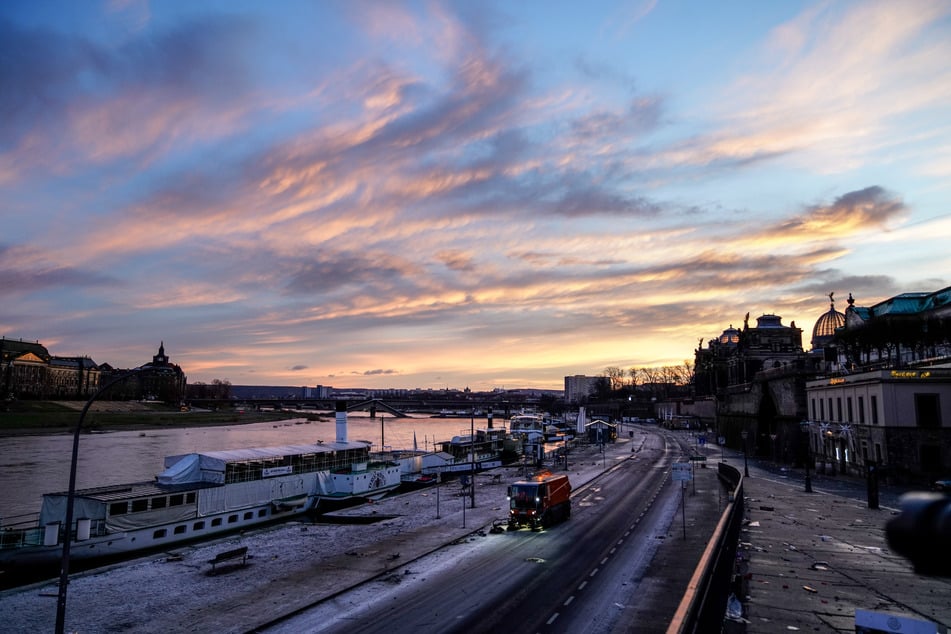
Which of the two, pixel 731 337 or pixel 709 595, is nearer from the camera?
pixel 709 595

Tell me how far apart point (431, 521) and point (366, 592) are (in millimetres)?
18338

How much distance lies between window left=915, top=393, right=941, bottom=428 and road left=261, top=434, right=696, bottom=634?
91.2ft

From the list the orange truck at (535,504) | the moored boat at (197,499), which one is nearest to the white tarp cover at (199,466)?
the moored boat at (197,499)

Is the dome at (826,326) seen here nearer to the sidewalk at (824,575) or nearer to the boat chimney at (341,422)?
the sidewalk at (824,575)

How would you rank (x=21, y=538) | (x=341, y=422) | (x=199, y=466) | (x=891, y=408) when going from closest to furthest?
(x=21, y=538), (x=199, y=466), (x=891, y=408), (x=341, y=422)

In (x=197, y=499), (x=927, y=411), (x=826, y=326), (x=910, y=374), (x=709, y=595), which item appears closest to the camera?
(x=709, y=595)

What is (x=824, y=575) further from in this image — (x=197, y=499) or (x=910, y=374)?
(x=197, y=499)

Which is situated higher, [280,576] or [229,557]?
[229,557]

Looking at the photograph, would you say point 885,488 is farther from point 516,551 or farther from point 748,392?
point 748,392

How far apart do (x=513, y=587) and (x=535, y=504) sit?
13025 millimetres

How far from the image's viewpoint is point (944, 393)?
51938 mm

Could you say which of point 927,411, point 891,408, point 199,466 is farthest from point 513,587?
point 927,411

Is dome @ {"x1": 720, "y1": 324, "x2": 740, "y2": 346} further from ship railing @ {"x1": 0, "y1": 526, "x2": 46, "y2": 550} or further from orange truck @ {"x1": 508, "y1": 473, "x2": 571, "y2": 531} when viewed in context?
ship railing @ {"x1": 0, "y1": 526, "x2": 46, "y2": 550}

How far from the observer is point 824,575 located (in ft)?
80.8
